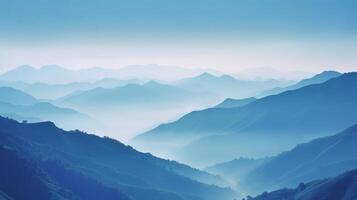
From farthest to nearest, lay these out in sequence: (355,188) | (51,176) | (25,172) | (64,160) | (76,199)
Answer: (64,160) < (51,176) < (76,199) < (25,172) < (355,188)

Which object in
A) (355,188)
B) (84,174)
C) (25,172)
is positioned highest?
(84,174)

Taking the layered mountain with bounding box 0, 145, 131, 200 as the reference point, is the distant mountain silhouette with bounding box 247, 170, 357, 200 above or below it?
below

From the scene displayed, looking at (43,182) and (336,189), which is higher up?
(43,182)

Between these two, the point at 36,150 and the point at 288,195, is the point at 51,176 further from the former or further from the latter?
the point at 288,195

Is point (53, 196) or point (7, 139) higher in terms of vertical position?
point (7, 139)

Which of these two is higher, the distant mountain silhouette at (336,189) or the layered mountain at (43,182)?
the layered mountain at (43,182)

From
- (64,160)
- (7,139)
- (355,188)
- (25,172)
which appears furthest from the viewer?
(64,160)

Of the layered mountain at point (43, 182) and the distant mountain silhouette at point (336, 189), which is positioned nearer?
the distant mountain silhouette at point (336, 189)

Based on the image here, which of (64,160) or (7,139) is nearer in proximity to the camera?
(7,139)

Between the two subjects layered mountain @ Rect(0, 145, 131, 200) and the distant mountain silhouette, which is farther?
layered mountain @ Rect(0, 145, 131, 200)

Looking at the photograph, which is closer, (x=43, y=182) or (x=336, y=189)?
(x=336, y=189)

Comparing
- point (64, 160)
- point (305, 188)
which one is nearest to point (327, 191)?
point (305, 188)
